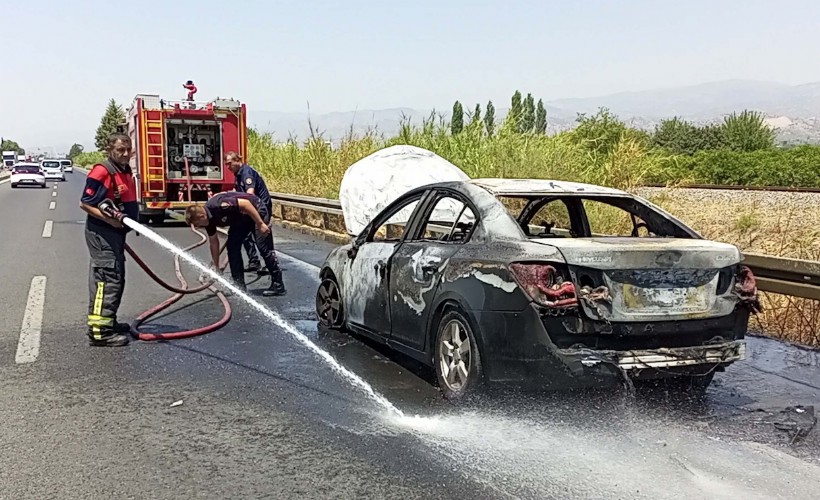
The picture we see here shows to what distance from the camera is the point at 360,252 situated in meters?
6.51

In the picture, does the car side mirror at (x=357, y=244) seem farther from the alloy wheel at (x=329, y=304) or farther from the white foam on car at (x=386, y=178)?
the white foam on car at (x=386, y=178)

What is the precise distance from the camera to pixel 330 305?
7172 mm

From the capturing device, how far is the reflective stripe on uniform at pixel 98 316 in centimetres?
654

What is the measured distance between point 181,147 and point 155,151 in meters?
0.84

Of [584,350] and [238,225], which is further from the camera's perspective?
[238,225]

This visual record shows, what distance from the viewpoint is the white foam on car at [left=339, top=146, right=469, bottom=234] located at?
13.2 m

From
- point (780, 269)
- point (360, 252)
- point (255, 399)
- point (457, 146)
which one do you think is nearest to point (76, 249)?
point (457, 146)

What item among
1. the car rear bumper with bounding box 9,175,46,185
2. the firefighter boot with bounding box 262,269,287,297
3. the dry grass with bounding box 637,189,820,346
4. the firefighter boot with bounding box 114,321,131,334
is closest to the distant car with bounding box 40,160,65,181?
the car rear bumper with bounding box 9,175,46,185

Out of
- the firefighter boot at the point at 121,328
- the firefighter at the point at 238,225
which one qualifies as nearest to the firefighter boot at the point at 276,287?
the firefighter at the point at 238,225

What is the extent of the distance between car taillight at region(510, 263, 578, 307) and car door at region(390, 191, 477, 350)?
0.71m

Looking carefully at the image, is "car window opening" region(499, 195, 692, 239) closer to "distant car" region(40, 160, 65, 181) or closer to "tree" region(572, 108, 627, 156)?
"tree" region(572, 108, 627, 156)

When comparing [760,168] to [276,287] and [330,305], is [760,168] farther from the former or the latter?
[330,305]

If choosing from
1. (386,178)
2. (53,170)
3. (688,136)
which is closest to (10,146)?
(53,170)

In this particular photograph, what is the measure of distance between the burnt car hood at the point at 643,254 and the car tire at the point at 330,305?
279cm
